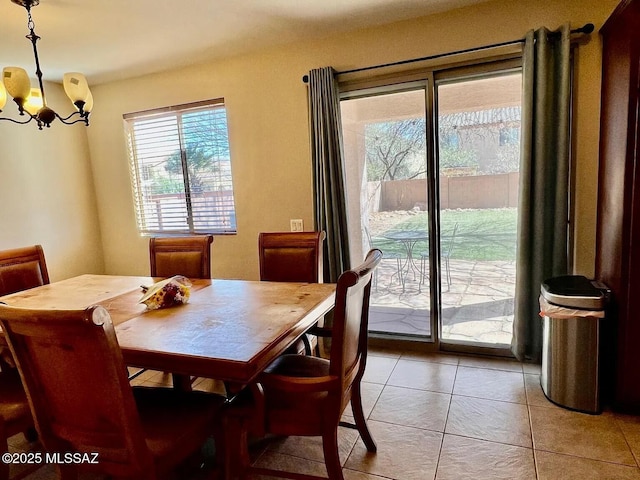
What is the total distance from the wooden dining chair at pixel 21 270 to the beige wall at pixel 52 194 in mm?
746

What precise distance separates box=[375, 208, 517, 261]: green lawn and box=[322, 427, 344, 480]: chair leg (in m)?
1.76

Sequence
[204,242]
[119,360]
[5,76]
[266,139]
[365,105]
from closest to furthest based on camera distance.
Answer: [119,360] < [5,76] < [204,242] < [365,105] < [266,139]

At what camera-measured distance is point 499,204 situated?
266cm

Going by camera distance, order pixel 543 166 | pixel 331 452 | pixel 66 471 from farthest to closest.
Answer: pixel 543 166, pixel 331 452, pixel 66 471

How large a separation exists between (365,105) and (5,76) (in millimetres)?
2186

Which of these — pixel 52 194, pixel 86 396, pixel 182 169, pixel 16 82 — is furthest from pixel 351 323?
pixel 52 194

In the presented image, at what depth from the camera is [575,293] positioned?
2029mm

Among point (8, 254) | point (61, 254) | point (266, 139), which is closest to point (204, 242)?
point (266, 139)

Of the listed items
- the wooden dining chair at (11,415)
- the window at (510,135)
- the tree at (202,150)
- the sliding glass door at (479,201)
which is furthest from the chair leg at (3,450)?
the window at (510,135)

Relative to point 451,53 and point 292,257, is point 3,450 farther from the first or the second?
point 451,53

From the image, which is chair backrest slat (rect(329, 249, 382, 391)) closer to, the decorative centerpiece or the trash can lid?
the decorative centerpiece

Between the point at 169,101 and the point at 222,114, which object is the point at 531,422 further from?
the point at 169,101

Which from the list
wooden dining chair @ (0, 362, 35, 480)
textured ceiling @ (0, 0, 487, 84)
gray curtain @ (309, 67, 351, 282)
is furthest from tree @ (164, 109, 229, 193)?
wooden dining chair @ (0, 362, 35, 480)

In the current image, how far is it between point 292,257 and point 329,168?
0.76 meters
